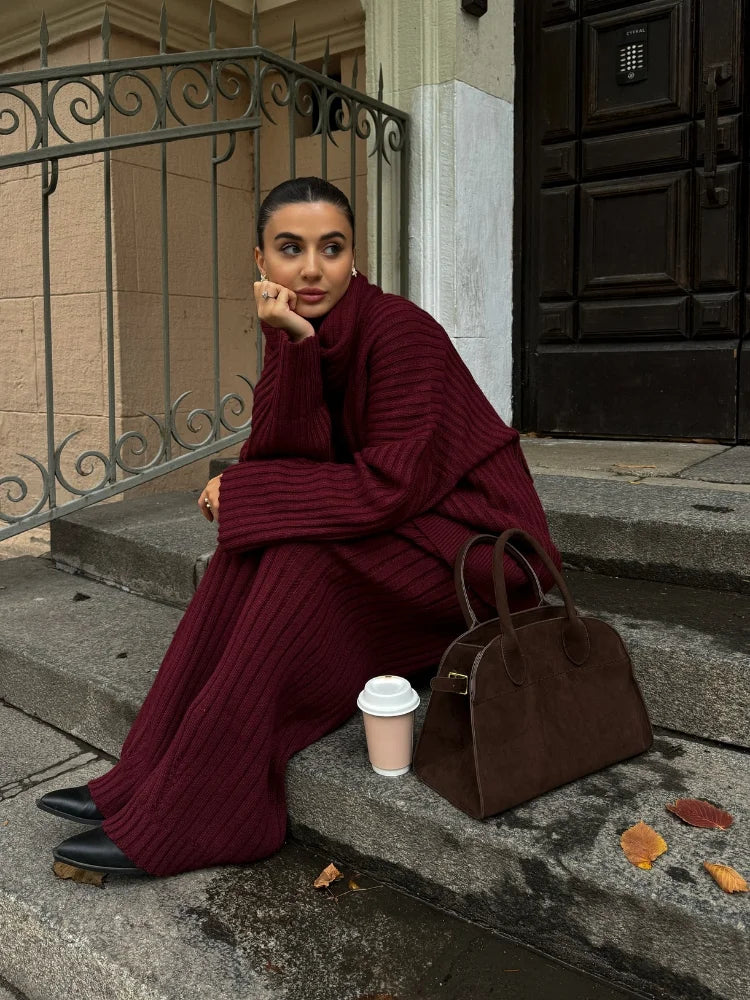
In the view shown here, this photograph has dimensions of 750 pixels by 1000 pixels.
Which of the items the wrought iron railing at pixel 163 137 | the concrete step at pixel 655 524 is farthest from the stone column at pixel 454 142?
the concrete step at pixel 655 524

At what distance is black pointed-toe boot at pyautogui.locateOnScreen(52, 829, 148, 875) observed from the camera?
1.71 meters

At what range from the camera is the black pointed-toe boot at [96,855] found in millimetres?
1714

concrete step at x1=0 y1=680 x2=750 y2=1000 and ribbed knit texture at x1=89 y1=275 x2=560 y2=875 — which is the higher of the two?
ribbed knit texture at x1=89 y1=275 x2=560 y2=875

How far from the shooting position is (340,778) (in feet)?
5.90

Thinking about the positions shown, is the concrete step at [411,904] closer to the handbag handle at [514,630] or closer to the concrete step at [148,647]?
the concrete step at [148,647]

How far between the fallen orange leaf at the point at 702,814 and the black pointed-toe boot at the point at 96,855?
40.7 inches

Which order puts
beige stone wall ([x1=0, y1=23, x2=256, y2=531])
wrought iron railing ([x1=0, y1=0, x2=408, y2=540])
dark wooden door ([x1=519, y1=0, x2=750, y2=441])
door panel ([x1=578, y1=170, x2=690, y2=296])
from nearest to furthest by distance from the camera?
wrought iron railing ([x1=0, y1=0, x2=408, y2=540])
dark wooden door ([x1=519, y1=0, x2=750, y2=441])
door panel ([x1=578, y1=170, x2=690, y2=296])
beige stone wall ([x1=0, y1=23, x2=256, y2=531])

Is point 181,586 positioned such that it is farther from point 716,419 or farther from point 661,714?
point 716,419

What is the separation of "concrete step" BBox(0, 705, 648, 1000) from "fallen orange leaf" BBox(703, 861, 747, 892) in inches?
9.5

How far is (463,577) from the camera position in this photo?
73.6 inches

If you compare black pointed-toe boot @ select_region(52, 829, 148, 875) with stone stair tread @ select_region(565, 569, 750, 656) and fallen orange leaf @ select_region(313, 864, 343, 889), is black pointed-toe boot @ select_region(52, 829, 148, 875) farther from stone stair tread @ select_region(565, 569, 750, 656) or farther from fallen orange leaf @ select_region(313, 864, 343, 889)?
stone stair tread @ select_region(565, 569, 750, 656)

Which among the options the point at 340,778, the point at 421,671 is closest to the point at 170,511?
the point at 421,671

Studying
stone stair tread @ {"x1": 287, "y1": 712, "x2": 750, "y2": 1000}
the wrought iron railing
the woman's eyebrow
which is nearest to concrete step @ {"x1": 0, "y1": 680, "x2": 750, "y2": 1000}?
stone stair tread @ {"x1": 287, "y1": 712, "x2": 750, "y2": 1000}

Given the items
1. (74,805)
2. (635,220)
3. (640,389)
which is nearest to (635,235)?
(635,220)
